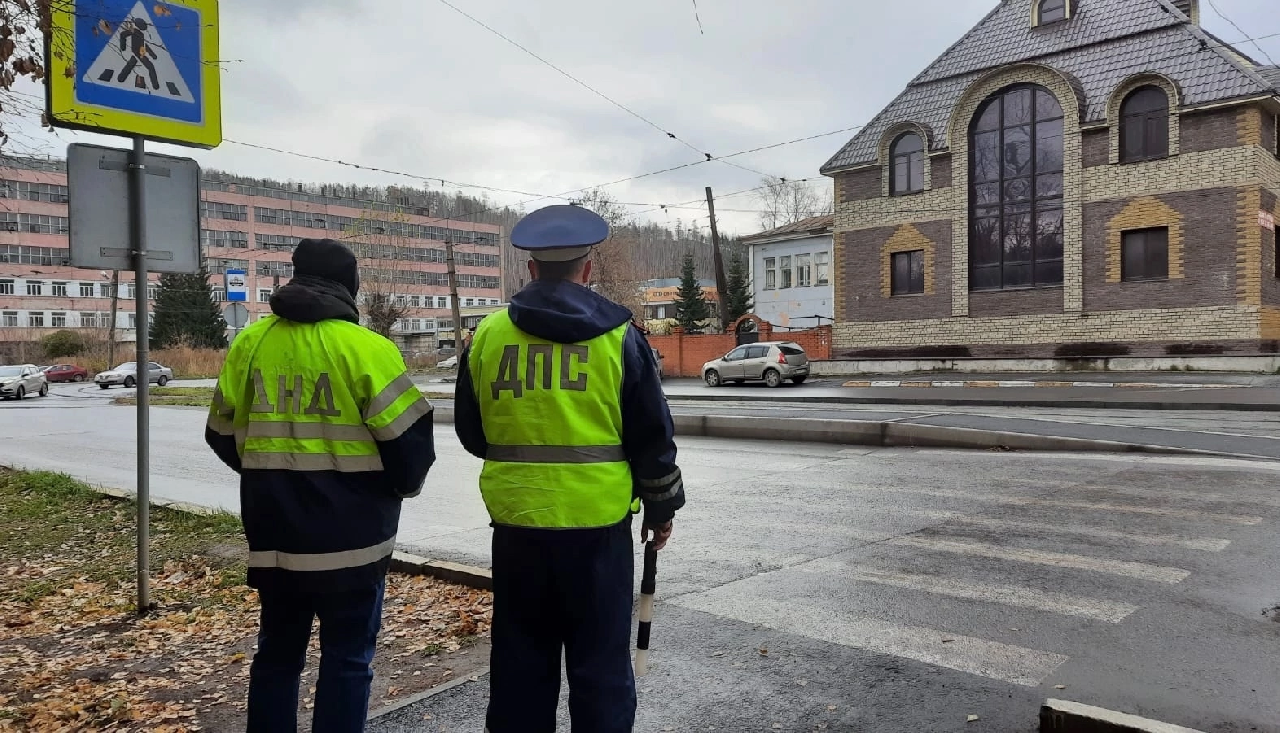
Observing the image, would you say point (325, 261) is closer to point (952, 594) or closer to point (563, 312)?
point (563, 312)

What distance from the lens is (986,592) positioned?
5.23 meters

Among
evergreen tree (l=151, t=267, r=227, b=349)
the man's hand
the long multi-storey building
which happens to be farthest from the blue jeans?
evergreen tree (l=151, t=267, r=227, b=349)

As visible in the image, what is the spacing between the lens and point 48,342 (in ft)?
218

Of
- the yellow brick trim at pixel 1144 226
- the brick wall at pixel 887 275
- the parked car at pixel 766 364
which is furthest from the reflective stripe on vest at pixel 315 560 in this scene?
the brick wall at pixel 887 275

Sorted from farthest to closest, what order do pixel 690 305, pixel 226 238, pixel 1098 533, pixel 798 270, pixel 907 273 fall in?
pixel 226 238
pixel 690 305
pixel 798 270
pixel 907 273
pixel 1098 533

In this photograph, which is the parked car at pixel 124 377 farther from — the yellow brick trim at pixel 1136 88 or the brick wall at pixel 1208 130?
the brick wall at pixel 1208 130

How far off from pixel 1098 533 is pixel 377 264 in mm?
64562

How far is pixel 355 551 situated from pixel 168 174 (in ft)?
10.9

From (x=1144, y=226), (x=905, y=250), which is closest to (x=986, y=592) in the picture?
(x=1144, y=226)

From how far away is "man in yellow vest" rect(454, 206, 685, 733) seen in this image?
271cm

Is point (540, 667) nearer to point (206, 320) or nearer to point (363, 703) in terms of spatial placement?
point (363, 703)

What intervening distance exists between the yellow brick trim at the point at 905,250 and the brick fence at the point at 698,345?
4.10 meters

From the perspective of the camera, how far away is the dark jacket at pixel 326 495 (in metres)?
2.91

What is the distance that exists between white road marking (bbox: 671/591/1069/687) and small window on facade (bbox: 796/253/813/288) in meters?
46.8
